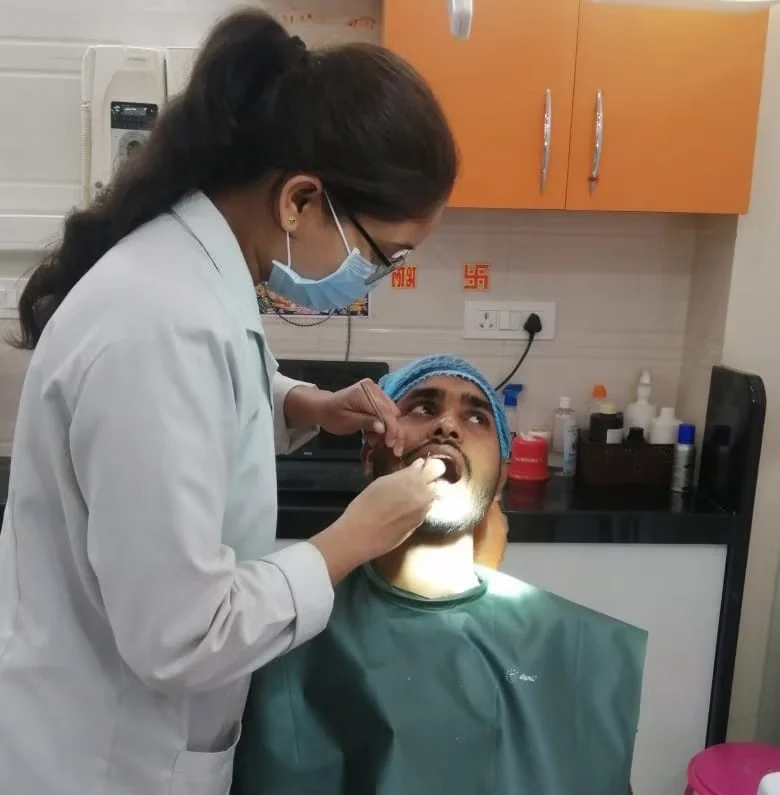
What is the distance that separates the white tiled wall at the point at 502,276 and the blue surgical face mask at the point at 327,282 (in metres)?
1.17

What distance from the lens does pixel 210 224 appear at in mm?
891

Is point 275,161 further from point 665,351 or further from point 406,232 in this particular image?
point 665,351

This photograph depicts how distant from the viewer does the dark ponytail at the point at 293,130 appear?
2.81ft

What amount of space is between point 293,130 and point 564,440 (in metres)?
1.46

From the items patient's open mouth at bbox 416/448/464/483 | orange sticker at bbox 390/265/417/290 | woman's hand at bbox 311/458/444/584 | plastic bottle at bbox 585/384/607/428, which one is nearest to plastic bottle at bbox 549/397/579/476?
plastic bottle at bbox 585/384/607/428

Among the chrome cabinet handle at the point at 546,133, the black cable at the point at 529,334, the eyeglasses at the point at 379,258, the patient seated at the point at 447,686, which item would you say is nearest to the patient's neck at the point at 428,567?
the patient seated at the point at 447,686

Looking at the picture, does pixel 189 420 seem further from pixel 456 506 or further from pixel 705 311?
pixel 705 311

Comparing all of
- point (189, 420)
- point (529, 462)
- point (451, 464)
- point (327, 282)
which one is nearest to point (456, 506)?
point (451, 464)

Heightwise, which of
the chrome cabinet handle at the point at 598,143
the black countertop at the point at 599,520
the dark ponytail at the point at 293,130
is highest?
the chrome cabinet handle at the point at 598,143

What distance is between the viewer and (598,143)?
1.82 metres

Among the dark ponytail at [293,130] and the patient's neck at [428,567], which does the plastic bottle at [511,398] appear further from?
the dark ponytail at [293,130]

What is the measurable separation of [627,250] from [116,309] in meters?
1.74

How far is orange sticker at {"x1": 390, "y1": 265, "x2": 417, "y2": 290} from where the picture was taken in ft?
7.16

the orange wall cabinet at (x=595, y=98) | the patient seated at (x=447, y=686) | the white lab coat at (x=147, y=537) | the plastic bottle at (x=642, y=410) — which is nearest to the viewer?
the white lab coat at (x=147, y=537)
